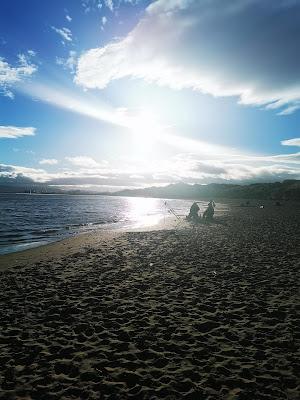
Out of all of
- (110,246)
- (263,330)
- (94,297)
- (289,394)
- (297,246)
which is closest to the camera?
(289,394)

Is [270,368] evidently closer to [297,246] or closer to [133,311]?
[133,311]

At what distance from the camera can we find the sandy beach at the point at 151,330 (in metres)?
6.63

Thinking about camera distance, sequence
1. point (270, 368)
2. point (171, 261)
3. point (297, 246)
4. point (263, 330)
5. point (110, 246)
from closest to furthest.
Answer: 1. point (270, 368)
2. point (263, 330)
3. point (171, 261)
4. point (297, 246)
5. point (110, 246)

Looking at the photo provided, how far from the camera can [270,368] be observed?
7.18 meters

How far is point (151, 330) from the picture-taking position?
9.19 m

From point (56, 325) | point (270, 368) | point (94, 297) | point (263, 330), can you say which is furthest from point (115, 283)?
point (270, 368)

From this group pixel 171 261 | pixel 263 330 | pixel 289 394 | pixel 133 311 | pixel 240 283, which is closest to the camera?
pixel 289 394

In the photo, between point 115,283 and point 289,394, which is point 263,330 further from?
point 115,283

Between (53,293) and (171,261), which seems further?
(171,261)

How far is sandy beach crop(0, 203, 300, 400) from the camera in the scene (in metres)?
6.63

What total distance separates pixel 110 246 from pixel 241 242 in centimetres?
1051

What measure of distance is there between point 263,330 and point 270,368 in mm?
1961

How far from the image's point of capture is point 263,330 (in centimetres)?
906

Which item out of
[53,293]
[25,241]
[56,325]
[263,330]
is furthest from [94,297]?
[25,241]
